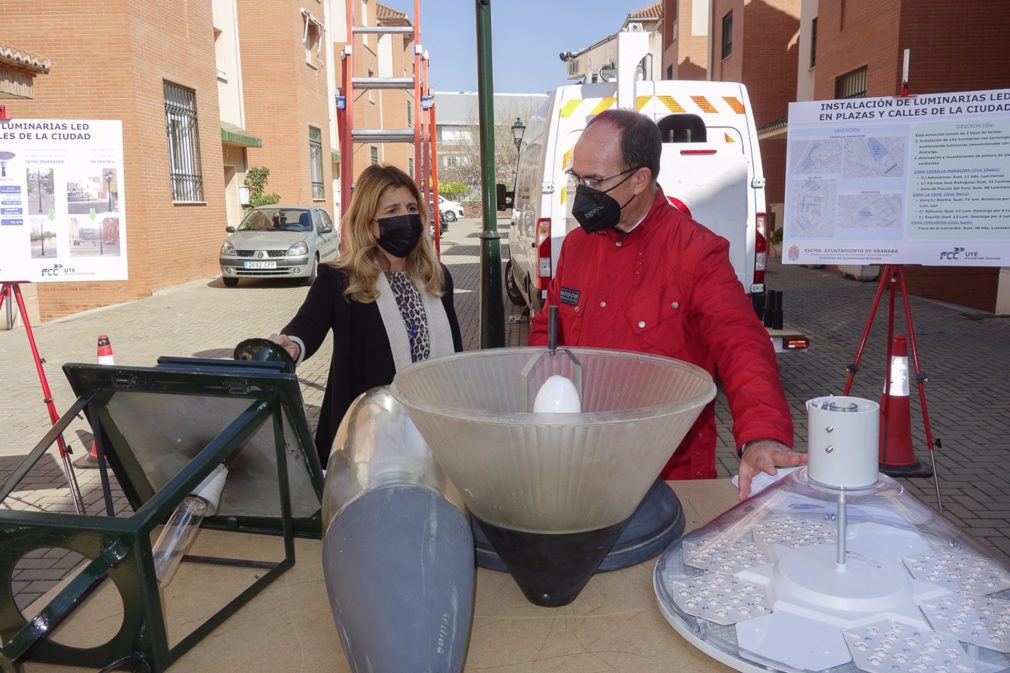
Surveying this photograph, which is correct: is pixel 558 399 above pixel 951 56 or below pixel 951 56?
below

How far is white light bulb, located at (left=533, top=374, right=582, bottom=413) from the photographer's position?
3.76ft

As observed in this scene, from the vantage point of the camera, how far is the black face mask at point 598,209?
228 centimetres

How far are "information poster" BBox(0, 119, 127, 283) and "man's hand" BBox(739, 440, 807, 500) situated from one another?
4.11m

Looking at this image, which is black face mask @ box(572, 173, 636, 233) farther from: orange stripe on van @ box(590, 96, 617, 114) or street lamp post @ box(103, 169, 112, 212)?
orange stripe on van @ box(590, 96, 617, 114)

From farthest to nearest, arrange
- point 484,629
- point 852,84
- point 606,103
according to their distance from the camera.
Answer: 1. point 852,84
2. point 606,103
3. point 484,629

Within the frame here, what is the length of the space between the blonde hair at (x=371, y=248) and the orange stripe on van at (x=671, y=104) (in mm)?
4023

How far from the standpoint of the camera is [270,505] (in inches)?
63.5

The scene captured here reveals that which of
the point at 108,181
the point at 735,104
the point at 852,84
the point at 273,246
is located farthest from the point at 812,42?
the point at 108,181

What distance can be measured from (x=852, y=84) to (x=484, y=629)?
16445 millimetres

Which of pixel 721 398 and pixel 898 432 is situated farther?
pixel 721 398

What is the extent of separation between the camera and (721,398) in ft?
22.5

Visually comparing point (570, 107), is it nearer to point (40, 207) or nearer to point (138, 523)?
point (40, 207)

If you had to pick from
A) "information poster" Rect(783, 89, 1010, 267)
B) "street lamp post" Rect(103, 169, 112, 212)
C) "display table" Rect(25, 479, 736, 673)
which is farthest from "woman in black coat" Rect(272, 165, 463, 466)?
"information poster" Rect(783, 89, 1010, 267)

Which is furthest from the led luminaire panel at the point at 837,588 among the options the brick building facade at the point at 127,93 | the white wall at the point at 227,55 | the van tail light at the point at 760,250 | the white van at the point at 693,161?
the white wall at the point at 227,55
